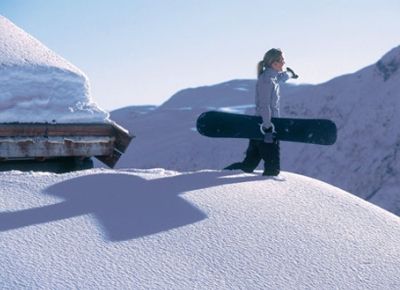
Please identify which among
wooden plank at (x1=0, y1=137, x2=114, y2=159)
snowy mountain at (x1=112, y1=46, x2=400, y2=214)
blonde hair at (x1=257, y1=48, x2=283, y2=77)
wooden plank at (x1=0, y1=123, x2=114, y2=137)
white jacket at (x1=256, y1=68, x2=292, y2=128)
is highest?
blonde hair at (x1=257, y1=48, x2=283, y2=77)

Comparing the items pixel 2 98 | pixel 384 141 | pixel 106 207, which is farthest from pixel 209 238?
pixel 384 141

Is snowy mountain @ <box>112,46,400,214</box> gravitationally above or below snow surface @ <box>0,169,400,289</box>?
below

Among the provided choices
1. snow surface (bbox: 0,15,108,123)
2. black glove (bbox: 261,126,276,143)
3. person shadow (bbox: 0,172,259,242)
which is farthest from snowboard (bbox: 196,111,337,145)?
snow surface (bbox: 0,15,108,123)

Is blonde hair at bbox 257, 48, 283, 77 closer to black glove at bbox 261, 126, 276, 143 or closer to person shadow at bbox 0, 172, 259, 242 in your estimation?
black glove at bbox 261, 126, 276, 143

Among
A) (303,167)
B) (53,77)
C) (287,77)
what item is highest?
(287,77)

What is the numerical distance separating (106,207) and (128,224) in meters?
0.37

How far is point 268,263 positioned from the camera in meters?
4.42

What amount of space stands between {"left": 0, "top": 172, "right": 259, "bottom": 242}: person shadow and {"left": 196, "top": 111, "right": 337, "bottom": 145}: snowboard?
2.72ft

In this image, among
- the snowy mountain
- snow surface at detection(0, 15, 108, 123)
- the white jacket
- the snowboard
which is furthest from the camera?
the snowy mountain

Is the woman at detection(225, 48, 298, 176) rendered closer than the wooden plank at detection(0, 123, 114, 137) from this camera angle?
Yes

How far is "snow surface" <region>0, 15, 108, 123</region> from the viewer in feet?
23.4

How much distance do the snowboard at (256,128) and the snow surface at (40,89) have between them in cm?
180

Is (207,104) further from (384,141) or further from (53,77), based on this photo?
(53,77)

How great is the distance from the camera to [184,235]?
4660 millimetres
